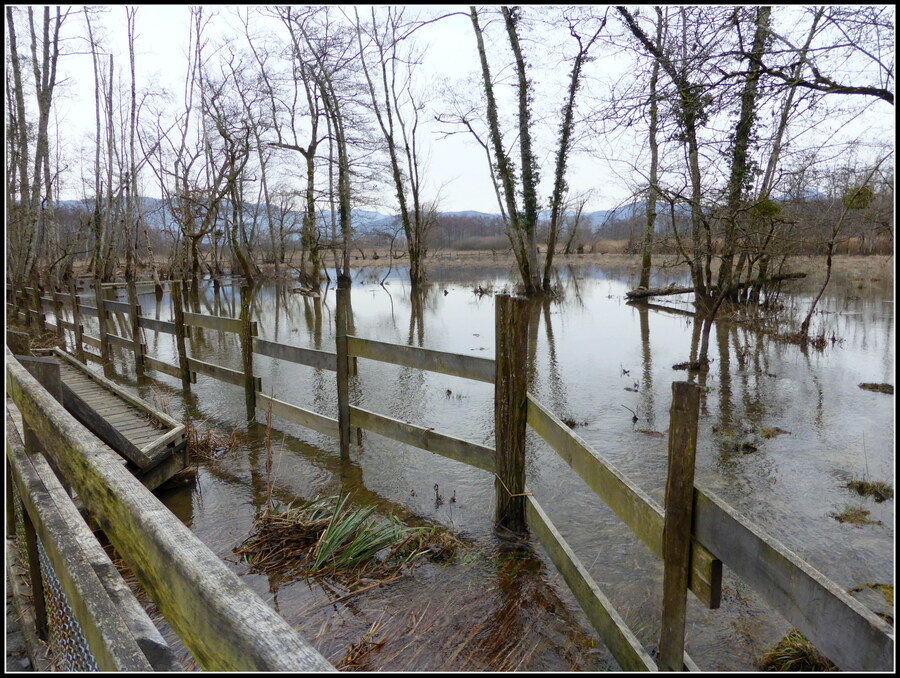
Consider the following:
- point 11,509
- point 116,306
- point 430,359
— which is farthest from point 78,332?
point 430,359

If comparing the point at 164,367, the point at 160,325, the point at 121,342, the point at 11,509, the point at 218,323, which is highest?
the point at 218,323

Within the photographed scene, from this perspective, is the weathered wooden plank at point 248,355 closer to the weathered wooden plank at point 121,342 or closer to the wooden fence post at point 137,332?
the wooden fence post at point 137,332

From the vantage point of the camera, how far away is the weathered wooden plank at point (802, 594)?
1479 mm

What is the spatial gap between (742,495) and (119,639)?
5.29 meters

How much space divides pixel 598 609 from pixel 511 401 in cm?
150

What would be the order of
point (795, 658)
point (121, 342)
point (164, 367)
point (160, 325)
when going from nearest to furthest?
point (795, 658)
point (160, 325)
point (164, 367)
point (121, 342)

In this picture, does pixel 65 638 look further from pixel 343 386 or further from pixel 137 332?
pixel 137 332

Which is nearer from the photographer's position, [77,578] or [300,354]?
[77,578]

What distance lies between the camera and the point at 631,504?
2.52 m

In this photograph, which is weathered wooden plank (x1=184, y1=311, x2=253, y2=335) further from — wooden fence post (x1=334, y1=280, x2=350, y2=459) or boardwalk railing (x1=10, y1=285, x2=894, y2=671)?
boardwalk railing (x1=10, y1=285, x2=894, y2=671)

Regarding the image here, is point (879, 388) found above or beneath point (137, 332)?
beneath

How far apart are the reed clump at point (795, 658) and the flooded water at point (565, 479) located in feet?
0.28

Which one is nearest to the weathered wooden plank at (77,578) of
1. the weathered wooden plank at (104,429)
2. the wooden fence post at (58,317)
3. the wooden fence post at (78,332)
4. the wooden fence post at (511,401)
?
the weathered wooden plank at (104,429)

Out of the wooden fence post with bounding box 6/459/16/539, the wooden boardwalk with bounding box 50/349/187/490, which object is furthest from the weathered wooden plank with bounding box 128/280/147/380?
the wooden fence post with bounding box 6/459/16/539
